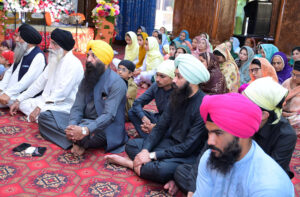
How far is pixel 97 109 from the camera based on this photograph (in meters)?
2.57

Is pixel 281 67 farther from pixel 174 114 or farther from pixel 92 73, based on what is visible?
pixel 92 73

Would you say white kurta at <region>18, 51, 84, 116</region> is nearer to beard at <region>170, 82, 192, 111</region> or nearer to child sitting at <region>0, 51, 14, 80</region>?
beard at <region>170, 82, 192, 111</region>

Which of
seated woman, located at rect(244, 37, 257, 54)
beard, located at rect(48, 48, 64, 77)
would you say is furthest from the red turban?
seated woman, located at rect(244, 37, 257, 54)

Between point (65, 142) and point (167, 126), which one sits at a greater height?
point (167, 126)

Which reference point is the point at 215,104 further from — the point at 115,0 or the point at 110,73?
the point at 115,0

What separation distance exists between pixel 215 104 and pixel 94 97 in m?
1.55

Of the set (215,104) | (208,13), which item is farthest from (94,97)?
(208,13)

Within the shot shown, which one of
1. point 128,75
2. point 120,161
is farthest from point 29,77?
point 120,161

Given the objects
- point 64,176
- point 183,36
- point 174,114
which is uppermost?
point 183,36

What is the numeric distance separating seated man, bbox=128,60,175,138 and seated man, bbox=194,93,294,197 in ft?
4.95

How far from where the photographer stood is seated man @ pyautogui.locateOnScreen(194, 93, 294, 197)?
44.9 inches

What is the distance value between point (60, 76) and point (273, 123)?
213 centimetres

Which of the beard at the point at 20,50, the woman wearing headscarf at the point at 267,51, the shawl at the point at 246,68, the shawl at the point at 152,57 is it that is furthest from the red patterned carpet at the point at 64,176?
the shawl at the point at 152,57

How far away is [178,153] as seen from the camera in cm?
210
